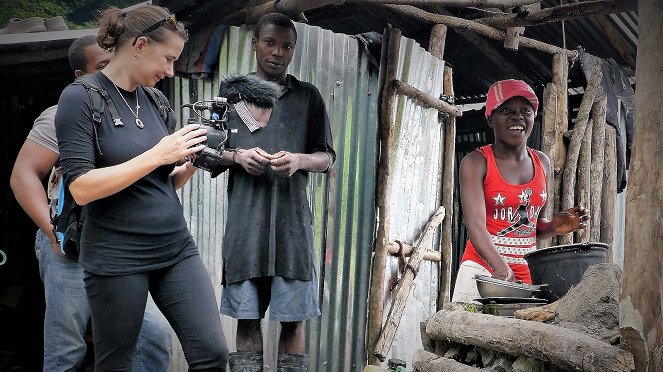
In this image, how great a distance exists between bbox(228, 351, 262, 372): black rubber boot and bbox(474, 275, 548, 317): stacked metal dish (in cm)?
118

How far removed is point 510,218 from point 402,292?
176 cm

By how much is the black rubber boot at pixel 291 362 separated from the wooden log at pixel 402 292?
2.28 metres

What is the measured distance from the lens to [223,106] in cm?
407

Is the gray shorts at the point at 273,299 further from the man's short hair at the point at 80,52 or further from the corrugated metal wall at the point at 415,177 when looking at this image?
the corrugated metal wall at the point at 415,177

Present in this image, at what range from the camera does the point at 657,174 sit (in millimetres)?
3045

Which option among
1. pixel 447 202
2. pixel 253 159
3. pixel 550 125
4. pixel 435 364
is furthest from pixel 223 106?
pixel 550 125

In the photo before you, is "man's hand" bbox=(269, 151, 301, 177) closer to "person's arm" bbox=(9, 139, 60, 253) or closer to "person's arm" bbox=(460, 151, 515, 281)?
"person's arm" bbox=(9, 139, 60, 253)

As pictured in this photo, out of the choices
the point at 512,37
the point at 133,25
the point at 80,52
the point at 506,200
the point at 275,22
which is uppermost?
the point at 512,37

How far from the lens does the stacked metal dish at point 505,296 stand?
4.02 metres

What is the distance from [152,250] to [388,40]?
354cm

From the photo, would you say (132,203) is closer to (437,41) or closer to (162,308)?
(162,308)

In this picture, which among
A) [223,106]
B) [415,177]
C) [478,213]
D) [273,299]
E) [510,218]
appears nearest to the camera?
[223,106]

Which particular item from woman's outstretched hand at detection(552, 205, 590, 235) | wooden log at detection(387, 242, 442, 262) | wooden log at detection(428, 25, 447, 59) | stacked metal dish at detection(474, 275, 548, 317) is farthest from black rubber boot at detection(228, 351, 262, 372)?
wooden log at detection(428, 25, 447, 59)

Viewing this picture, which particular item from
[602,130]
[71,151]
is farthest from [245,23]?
[602,130]
